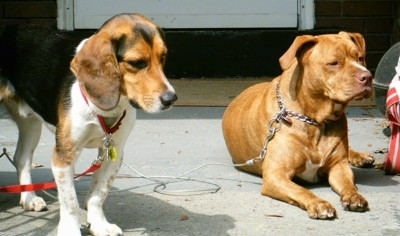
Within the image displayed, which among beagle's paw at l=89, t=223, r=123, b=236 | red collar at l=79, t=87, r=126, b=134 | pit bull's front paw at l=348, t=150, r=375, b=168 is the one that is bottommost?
pit bull's front paw at l=348, t=150, r=375, b=168

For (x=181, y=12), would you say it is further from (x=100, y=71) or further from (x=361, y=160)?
(x=100, y=71)

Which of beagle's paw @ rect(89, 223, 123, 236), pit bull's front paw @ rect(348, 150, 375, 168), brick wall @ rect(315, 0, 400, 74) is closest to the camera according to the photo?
beagle's paw @ rect(89, 223, 123, 236)

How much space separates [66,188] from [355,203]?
190cm

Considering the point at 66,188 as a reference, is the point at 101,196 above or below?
below

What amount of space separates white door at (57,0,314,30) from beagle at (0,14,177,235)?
16.5 ft

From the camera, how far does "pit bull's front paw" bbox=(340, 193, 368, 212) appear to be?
18.2 feet

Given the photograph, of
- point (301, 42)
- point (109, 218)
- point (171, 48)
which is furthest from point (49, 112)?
point (171, 48)

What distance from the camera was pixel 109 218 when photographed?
545cm

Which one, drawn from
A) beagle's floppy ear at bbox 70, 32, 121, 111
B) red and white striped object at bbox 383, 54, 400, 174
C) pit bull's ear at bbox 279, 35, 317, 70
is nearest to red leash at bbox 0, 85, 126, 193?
beagle's floppy ear at bbox 70, 32, 121, 111

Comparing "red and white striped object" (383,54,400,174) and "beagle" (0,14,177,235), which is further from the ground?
"beagle" (0,14,177,235)

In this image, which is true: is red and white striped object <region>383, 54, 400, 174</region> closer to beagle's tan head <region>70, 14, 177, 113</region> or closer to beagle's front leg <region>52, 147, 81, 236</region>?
beagle's tan head <region>70, 14, 177, 113</region>

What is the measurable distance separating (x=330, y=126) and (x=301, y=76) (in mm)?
416

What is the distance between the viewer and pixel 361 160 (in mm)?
6684

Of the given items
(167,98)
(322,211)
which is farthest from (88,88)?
(322,211)
